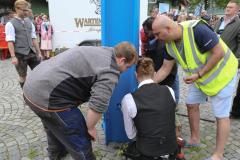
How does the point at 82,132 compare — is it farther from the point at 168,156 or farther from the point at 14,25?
the point at 14,25

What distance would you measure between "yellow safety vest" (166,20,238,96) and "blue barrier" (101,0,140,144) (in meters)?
0.49

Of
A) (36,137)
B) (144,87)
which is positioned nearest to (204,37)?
(144,87)

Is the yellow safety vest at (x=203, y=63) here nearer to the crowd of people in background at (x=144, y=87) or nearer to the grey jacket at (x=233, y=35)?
the crowd of people in background at (x=144, y=87)

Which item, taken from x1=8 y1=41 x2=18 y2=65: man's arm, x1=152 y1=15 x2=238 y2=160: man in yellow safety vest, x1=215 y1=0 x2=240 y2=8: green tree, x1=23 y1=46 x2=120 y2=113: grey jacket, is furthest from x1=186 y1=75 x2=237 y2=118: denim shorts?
x1=215 y1=0 x2=240 y2=8: green tree

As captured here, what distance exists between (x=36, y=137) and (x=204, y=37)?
255cm

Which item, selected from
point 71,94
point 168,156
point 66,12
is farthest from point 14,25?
point 66,12

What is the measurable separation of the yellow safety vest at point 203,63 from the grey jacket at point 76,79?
2.95 feet

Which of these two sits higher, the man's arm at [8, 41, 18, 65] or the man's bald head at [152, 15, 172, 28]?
the man's bald head at [152, 15, 172, 28]

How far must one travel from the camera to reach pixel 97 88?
223 centimetres

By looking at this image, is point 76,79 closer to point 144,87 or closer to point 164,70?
point 144,87

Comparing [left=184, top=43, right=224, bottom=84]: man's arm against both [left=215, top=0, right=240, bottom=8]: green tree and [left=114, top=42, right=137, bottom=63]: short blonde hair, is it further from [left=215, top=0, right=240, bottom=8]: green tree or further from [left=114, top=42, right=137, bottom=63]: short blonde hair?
[left=215, top=0, right=240, bottom=8]: green tree

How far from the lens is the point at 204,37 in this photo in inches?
108

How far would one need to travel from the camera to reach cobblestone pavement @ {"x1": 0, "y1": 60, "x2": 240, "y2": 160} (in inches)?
136

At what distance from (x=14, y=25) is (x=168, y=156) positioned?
332cm
